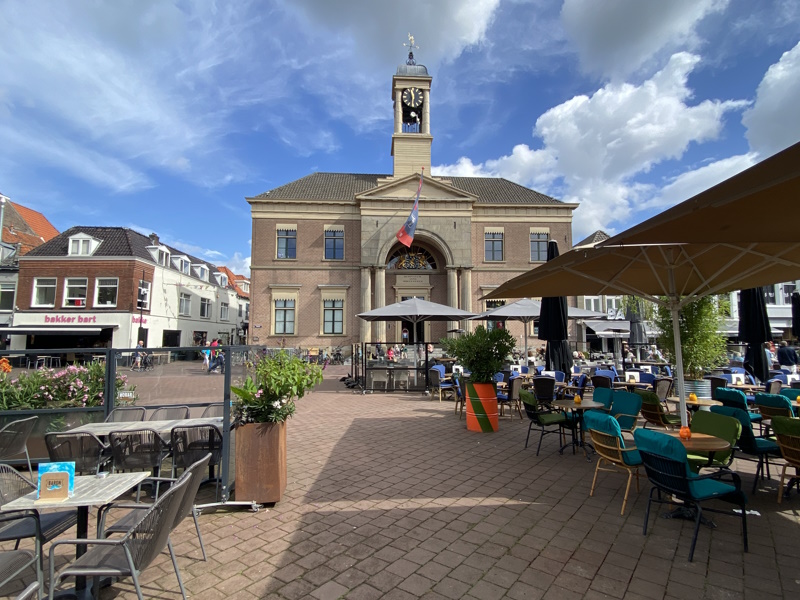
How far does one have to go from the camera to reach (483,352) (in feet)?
25.3

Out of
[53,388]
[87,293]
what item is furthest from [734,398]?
[87,293]

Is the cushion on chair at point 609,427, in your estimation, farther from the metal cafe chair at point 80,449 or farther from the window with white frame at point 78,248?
the window with white frame at point 78,248

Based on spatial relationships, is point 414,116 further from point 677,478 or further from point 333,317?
point 677,478

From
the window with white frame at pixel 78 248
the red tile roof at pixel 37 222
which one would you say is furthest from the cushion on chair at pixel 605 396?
the red tile roof at pixel 37 222

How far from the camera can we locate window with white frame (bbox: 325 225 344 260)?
29.1 metres

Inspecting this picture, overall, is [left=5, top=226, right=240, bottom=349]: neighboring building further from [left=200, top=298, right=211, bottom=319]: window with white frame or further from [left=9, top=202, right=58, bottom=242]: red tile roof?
[left=9, top=202, right=58, bottom=242]: red tile roof

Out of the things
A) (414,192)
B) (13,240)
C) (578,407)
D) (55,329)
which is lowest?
(578,407)

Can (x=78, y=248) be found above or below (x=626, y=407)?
above

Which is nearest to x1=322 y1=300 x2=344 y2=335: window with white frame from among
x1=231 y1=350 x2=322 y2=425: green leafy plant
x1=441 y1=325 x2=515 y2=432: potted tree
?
x1=441 y1=325 x2=515 y2=432: potted tree

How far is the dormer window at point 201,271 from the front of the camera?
3809 centimetres

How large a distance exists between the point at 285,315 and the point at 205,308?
1496 centimetres

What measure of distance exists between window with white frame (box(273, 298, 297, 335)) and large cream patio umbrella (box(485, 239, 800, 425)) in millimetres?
22187

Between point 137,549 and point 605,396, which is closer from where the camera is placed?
point 137,549

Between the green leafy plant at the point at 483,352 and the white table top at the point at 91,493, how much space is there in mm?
5682
